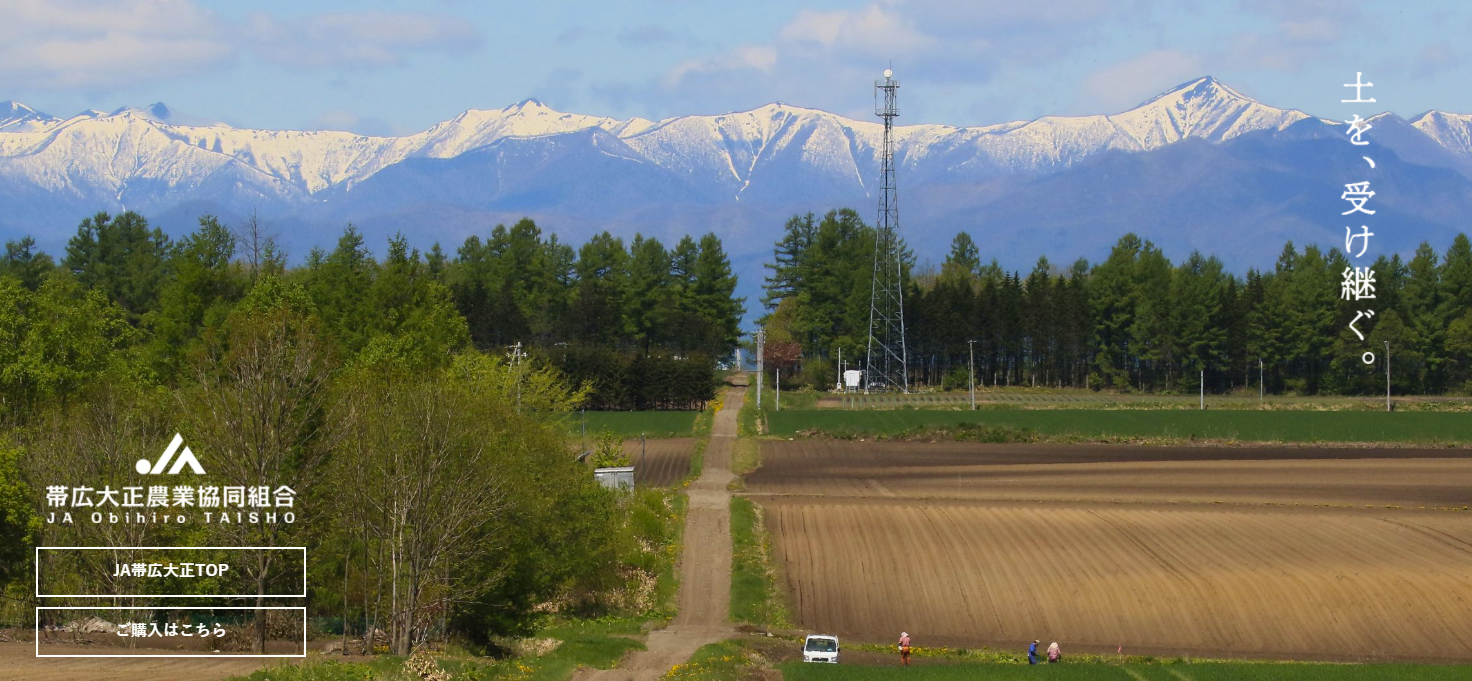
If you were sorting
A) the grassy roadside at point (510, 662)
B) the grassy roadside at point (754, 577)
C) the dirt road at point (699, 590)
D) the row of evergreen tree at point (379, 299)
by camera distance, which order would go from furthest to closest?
the row of evergreen tree at point (379, 299) < the grassy roadside at point (754, 577) < the dirt road at point (699, 590) < the grassy roadside at point (510, 662)

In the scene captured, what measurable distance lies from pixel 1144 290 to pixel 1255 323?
40.0 feet

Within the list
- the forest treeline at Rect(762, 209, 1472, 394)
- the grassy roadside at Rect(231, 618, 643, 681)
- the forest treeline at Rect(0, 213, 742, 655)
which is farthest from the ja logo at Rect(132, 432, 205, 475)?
the forest treeline at Rect(762, 209, 1472, 394)

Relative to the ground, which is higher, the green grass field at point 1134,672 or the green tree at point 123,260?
the green tree at point 123,260

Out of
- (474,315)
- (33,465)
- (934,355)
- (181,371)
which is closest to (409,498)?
(33,465)

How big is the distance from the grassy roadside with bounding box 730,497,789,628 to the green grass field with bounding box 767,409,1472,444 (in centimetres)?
3978

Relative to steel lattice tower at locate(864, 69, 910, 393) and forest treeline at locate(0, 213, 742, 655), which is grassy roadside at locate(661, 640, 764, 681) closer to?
forest treeline at locate(0, 213, 742, 655)

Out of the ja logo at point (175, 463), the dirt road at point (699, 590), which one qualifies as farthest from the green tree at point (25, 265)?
the ja logo at point (175, 463)

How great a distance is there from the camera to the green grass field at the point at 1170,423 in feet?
299

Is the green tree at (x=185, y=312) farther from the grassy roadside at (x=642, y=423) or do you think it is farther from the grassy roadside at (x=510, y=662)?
the grassy roadside at (x=642, y=423)

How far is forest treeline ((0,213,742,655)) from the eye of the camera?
3197 centimetres

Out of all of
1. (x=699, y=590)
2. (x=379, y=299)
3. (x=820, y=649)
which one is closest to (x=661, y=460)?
(x=379, y=299)

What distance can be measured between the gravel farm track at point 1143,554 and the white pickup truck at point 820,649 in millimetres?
3699

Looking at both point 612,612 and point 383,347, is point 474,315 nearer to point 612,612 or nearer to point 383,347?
point 383,347

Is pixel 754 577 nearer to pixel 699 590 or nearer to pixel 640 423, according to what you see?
pixel 699 590
